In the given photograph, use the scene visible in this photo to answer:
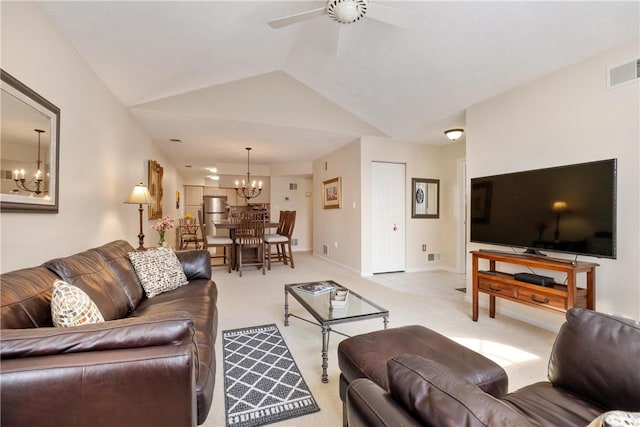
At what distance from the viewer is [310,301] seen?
2.31 meters

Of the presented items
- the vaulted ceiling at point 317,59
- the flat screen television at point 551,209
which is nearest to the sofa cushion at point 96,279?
the vaulted ceiling at point 317,59

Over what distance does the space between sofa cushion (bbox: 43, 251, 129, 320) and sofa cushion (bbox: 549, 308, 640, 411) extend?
2131 millimetres

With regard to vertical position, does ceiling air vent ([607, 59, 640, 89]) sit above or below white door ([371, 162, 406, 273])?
above

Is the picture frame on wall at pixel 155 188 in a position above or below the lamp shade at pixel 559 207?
Result: above

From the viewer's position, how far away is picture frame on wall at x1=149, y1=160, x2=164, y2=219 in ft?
15.0

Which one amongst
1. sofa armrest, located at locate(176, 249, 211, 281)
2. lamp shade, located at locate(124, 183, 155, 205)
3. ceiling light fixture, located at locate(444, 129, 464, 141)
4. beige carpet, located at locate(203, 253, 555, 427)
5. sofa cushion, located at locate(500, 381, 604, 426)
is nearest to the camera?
sofa cushion, located at locate(500, 381, 604, 426)

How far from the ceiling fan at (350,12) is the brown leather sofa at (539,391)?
7.12ft

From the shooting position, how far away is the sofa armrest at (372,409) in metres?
0.65

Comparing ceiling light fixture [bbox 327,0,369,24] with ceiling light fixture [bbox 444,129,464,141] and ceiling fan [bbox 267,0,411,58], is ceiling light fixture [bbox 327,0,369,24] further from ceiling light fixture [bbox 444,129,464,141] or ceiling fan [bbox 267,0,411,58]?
ceiling light fixture [bbox 444,129,464,141]

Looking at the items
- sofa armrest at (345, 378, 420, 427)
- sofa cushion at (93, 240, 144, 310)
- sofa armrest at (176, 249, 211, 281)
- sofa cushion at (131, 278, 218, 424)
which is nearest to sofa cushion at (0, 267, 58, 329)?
sofa cushion at (131, 278, 218, 424)

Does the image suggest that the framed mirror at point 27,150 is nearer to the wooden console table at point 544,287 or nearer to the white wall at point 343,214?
the wooden console table at point 544,287

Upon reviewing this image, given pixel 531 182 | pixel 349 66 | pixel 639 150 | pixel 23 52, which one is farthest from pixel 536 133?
pixel 23 52

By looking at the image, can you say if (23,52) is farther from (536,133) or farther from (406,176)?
(406,176)

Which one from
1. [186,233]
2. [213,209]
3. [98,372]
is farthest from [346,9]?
[213,209]
